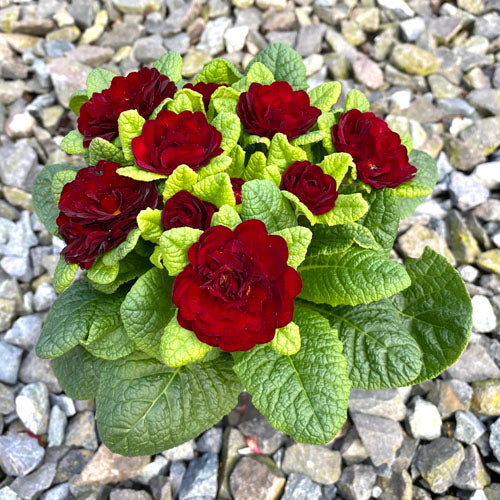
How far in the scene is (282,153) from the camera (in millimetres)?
1605

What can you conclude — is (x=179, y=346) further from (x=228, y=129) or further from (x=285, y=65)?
(x=285, y=65)

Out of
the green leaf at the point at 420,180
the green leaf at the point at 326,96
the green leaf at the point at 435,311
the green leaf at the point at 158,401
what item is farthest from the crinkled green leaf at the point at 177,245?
the green leaf at the point at 420,180

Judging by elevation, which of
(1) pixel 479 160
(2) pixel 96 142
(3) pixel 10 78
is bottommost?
(1) pixel 479 160

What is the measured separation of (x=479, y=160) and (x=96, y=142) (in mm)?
2065

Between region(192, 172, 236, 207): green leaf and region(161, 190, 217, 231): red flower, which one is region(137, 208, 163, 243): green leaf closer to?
region(161, 190, 217, 231): red flower

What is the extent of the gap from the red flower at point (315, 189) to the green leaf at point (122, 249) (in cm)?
45

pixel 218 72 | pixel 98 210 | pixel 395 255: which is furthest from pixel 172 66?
pixel 395 255

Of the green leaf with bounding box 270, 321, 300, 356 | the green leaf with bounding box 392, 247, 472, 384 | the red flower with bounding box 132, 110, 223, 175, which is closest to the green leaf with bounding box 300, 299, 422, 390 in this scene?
the green leaf with bounding box 392, 247, 472, 384

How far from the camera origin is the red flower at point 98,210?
148 centimetres

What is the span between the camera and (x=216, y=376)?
1.76 metres

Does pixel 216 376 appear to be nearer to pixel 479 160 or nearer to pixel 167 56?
pixel 167 56

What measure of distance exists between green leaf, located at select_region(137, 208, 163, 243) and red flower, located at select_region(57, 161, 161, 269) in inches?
3.1

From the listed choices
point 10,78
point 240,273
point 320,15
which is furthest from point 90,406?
point 320,15

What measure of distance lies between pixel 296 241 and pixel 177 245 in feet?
0.95
